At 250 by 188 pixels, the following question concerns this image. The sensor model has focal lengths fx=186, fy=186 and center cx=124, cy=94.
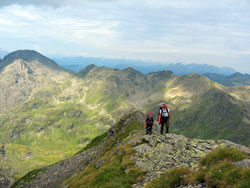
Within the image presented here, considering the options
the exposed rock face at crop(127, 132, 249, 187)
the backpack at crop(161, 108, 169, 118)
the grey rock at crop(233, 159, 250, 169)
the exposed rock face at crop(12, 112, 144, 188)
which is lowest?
the exposed rock face at crop(12, 112, 144, 188)

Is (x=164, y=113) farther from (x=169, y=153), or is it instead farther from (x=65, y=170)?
(x=65, y=170)

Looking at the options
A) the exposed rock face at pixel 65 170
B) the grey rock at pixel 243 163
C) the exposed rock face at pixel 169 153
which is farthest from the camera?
the exposed rock face at pixel 65 170

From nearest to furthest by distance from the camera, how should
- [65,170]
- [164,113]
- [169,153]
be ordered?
[169,153], [164,113], [65,170]

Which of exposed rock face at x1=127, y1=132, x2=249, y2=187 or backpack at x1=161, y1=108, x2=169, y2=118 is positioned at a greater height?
backpack at x1=161, y1=108, x2=169, y2=118

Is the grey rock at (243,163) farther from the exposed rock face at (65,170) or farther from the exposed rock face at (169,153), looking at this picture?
the exposed rock face at (65,170)

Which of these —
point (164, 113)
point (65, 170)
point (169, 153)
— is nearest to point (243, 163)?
point (169, 153)

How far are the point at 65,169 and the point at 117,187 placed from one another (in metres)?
50.1

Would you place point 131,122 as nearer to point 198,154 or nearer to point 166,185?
point 198,154

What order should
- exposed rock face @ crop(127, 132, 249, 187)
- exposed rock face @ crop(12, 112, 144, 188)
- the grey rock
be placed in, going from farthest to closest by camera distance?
1. exposed rock face @ crop(12, 112, 144, 188)
2. exposed rock face @ crop(127, 132, 249, 187)
3. the grey rock

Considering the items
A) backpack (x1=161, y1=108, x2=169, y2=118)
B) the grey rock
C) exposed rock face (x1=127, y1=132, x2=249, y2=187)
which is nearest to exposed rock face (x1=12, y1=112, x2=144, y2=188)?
exposed rock face (x1=127, y1=132, x2=249, y2=187)

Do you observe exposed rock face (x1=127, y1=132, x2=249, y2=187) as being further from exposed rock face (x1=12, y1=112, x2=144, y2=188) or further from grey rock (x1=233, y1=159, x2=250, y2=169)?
exposed rock face (x1=12, y1=112, x2=144, y2=188)

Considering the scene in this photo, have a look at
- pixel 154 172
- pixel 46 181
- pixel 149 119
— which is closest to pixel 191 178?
pixel 154 172

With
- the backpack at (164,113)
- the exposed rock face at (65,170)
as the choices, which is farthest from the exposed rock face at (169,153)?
the exposed rock face at (65,170)

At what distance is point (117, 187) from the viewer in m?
20.2
